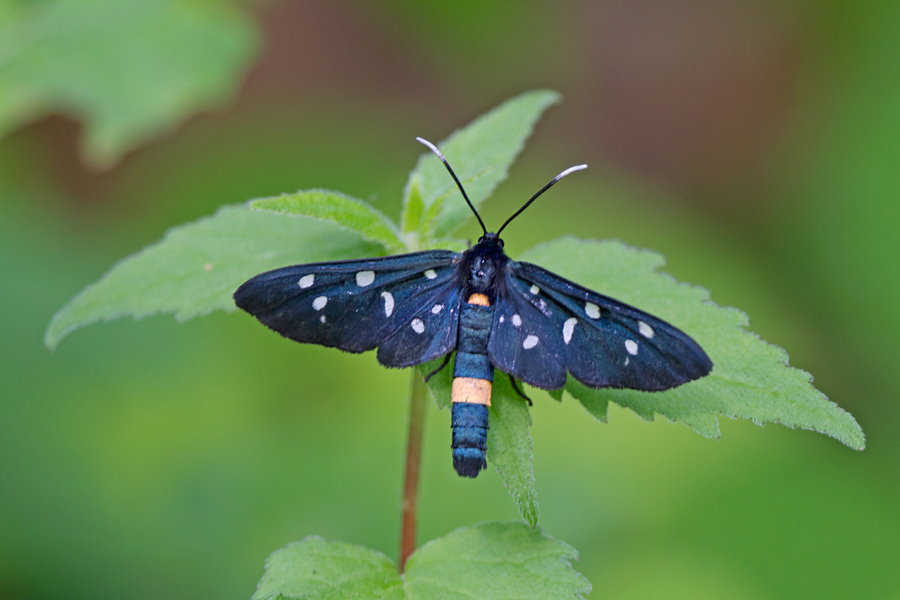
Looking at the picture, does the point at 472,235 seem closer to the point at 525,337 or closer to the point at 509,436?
the point at 525,337

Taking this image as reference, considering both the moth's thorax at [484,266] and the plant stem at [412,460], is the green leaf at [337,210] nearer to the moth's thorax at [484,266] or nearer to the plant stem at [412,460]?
the moth's thorax at [484,266]

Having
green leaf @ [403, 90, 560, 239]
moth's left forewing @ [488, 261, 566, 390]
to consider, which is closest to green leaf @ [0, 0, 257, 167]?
A: green leaf @ [403, 90, 560, 239]

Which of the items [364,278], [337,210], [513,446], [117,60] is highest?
[117,60]

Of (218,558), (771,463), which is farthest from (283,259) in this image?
(771,463)

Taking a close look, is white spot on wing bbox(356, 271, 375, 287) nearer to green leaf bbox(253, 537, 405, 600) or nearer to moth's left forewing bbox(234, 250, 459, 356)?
moth's left forewing bbox(234, 250, 459, 356)

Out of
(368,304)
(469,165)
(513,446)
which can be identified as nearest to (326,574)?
(513,446)

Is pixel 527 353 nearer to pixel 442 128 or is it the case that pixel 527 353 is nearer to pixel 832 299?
pixel 832 299
